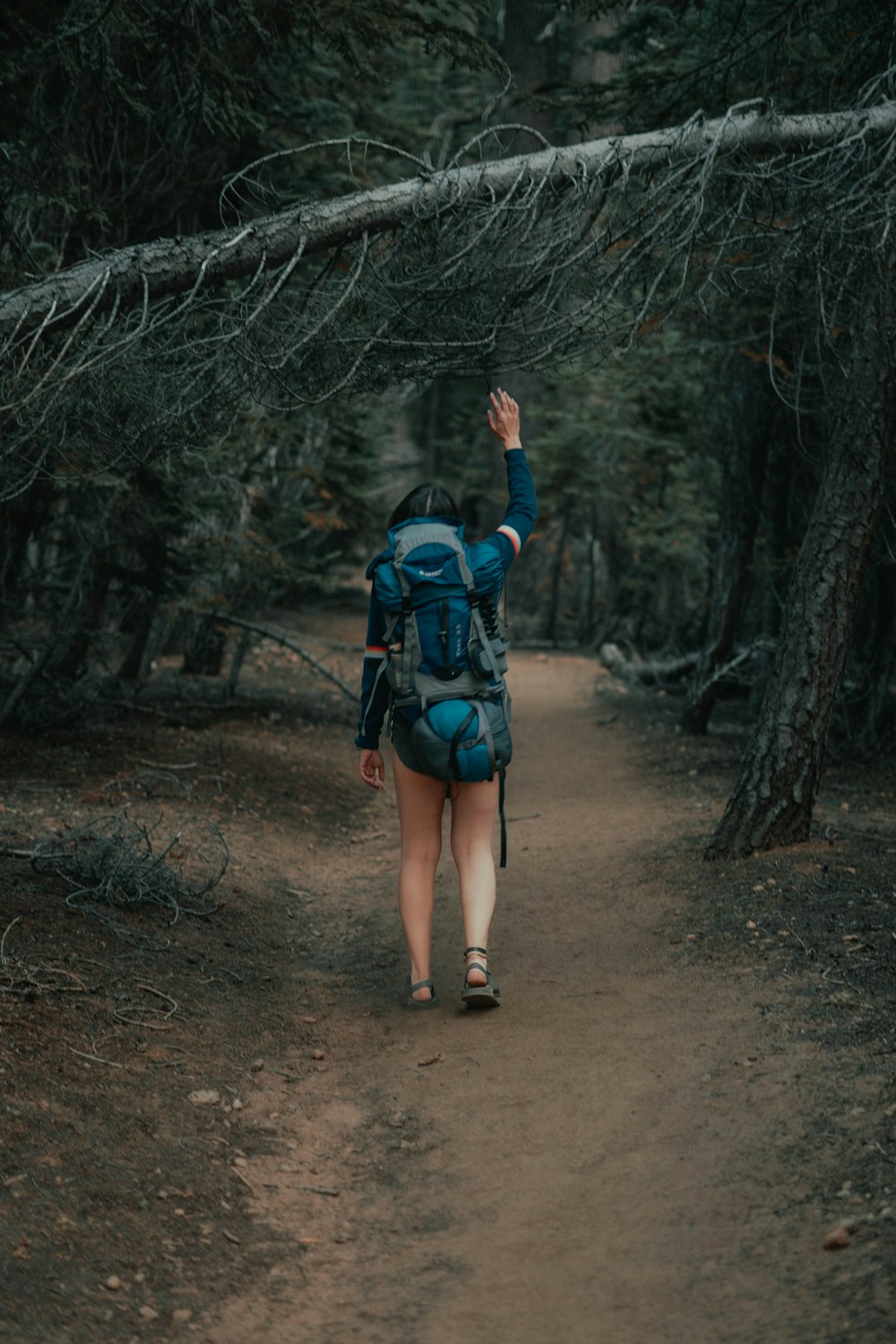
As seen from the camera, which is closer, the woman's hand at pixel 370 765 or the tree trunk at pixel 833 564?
the woman's hand at pixel 370 765

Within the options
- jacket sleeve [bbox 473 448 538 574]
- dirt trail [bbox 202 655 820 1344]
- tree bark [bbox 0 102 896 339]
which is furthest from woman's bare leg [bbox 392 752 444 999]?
tree bark [bbox 0 102 896 339]

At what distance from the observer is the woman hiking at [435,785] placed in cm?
586

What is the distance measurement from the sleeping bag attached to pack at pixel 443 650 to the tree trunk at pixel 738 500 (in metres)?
7.32

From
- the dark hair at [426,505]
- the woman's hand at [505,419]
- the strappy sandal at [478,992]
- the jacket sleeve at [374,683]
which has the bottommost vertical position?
the strappy sandal at [478,992]

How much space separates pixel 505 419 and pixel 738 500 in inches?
293

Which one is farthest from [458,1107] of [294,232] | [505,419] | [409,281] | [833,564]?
[833,564]

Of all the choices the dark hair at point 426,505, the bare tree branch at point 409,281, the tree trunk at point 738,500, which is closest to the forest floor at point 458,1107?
the dark hair at point 426,505

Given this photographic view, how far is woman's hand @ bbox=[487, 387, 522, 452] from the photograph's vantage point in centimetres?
606

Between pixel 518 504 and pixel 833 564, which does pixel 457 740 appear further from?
pixel 833 564

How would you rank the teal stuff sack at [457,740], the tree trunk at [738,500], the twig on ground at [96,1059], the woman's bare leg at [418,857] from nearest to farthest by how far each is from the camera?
the twig on ground at [96,1059] < the teal stuff sack at [457,740] < the woman's bare leg at [418,857] < the tree trunk at [738,500]

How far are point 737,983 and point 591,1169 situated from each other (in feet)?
5.95

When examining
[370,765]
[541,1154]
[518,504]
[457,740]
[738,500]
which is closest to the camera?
[541,1154]

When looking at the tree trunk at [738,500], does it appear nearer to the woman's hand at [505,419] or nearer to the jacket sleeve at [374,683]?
the woman's hand at [505,419]

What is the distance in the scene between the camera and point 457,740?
5703 mm
